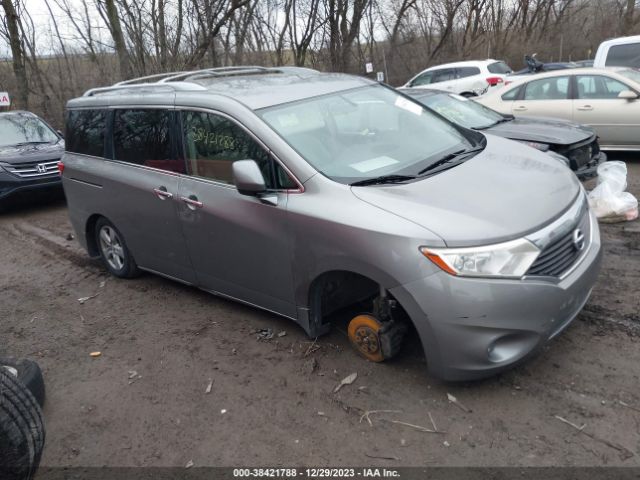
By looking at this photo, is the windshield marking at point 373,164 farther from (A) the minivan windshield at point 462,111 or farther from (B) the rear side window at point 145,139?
(A) the minivan windshield at point 462,111

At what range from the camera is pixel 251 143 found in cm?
368

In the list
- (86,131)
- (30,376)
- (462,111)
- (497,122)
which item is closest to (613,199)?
(497,122)

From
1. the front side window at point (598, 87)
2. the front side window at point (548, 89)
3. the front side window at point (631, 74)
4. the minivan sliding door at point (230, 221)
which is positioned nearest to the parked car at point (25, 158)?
the minivan sliding door at point (230, 221)

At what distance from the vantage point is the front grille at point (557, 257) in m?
2.92

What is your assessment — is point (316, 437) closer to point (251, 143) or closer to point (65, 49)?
point (251, 143)

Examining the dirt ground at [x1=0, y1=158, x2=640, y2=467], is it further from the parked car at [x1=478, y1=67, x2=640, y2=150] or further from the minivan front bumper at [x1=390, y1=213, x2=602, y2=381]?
the parked car at [x1=478, y1=67, x2=640, y2=150]

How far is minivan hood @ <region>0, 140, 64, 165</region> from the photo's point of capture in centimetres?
891

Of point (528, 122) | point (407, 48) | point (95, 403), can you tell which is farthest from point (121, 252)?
point (407, 48)

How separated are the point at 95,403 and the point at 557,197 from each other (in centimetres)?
324

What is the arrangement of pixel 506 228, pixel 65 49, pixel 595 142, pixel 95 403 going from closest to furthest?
pixel 506 228
pixel 95 403
pixel 595 142
pixel 65 49

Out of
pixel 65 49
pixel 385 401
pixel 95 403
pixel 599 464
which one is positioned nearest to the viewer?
pixel 599 464

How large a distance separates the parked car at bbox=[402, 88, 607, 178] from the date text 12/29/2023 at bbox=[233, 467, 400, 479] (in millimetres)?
4066

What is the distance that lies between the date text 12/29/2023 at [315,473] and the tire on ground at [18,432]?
99 centimetres

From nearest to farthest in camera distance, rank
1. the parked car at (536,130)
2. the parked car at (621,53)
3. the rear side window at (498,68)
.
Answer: the parked car at (536,130)
the parked car at (621,53)
the rear side window at (498,68)
